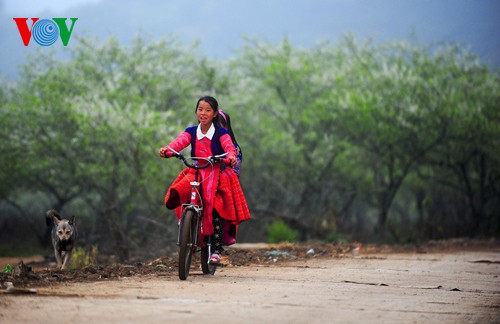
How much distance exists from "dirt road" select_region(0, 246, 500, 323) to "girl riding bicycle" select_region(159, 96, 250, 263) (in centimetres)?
74

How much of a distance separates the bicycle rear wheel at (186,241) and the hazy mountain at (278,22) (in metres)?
27.8

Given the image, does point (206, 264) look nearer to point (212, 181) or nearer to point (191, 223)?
point (191, 223)

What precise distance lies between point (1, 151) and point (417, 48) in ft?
72.0

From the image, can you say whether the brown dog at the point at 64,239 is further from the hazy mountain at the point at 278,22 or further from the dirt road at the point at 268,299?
the hazy mountain at the point at 278,22

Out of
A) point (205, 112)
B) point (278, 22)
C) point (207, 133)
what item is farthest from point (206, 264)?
point (278, 22)

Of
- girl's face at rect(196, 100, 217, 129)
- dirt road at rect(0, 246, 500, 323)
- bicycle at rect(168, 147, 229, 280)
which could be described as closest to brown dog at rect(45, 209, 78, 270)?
dirt road at rect(0, 246, 500, 323)

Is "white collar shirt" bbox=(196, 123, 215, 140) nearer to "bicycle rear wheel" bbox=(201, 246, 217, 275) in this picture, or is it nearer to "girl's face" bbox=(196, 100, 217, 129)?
"girl's face" bbox=(196, 100, 217, 129)

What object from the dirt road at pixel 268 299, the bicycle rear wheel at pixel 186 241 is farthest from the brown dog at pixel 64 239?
the bicycle rear wheel at pixel 186 241

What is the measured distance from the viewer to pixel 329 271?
40.9ft

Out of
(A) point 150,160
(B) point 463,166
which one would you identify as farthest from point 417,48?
(A) point 150,160

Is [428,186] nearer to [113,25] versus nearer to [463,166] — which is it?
[463,166]

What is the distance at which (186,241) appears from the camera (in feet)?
32.3

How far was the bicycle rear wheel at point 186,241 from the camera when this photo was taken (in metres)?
9.73

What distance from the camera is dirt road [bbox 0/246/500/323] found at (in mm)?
6691
